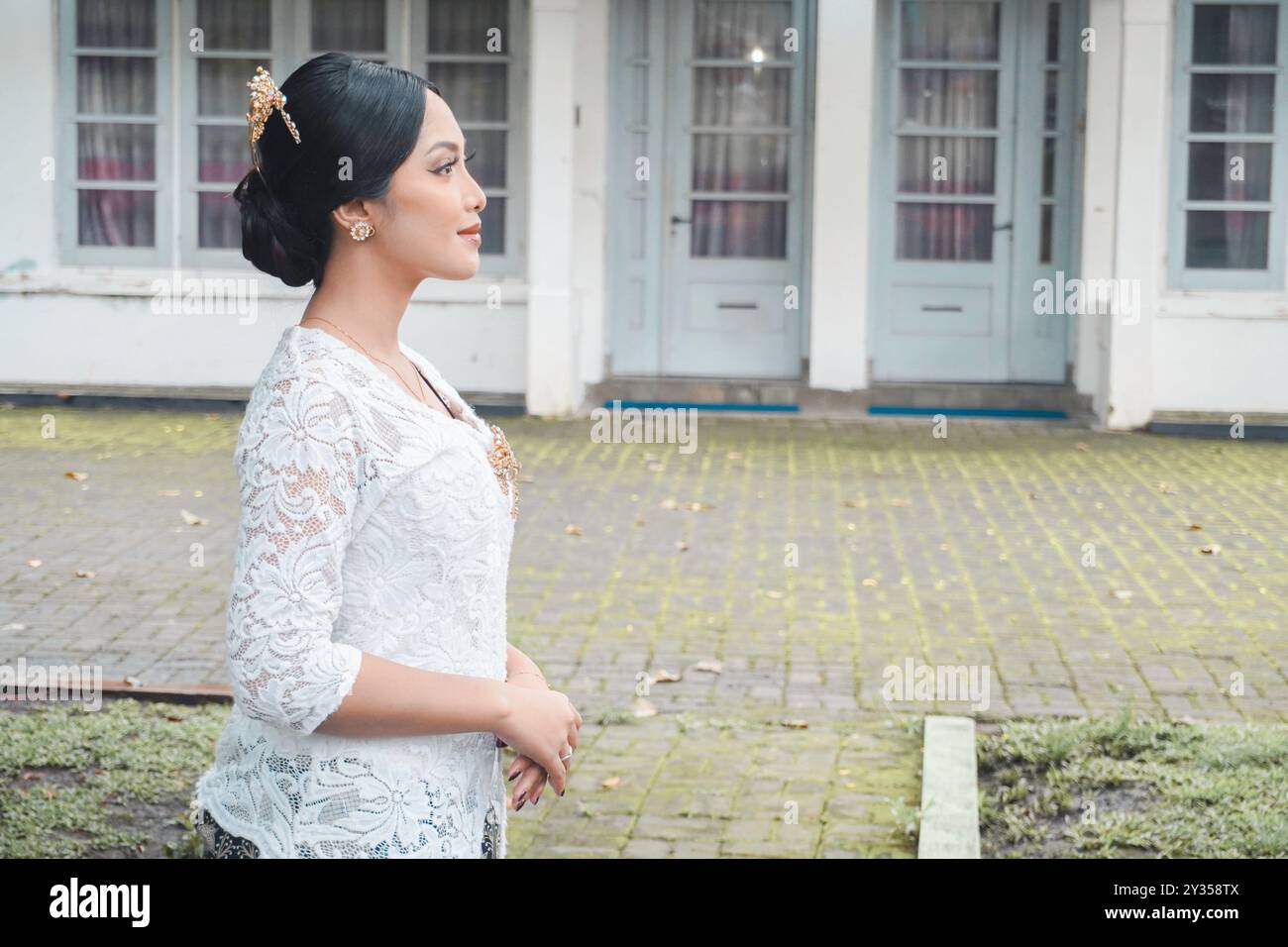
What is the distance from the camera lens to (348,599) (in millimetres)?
2445

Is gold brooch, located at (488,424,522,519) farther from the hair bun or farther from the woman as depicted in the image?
the hair bun

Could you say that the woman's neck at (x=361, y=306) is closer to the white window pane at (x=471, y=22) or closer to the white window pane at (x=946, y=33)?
the white window pane at (x=471, y=22)

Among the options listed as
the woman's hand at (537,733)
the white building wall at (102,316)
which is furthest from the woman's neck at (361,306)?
the white building wall at (102,316)

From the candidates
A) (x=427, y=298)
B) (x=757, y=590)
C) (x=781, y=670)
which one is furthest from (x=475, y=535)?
(x=427, y=298)

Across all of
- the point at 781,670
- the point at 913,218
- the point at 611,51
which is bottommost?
the point at 781,670

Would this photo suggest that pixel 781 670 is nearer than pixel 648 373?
Yes

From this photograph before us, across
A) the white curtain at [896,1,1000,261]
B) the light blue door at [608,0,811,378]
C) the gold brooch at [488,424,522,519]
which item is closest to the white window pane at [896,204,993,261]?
the white curtain at [896,1,1000,261]

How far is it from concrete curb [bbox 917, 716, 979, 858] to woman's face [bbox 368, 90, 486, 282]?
311cm

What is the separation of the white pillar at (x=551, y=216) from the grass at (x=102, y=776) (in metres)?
8.37

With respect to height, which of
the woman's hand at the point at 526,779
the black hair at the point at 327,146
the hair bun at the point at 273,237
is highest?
the black hair at the point at 327,146

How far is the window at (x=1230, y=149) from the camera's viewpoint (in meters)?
15.0

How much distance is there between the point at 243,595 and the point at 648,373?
44.4 feet

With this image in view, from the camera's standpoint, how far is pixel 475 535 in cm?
253

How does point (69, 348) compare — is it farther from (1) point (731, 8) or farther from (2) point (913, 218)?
(2) point (913, 218)
